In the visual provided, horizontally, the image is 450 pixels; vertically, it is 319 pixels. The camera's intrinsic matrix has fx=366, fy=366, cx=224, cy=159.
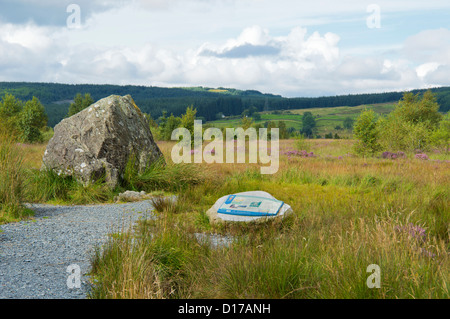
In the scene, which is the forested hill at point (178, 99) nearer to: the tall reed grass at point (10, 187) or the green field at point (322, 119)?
the green field at point (322, 119)

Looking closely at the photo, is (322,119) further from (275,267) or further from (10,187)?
(275,267)

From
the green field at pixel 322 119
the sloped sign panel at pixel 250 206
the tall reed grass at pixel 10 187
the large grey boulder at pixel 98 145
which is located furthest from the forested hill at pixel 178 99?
the sloped sign panel at pixel 250 206

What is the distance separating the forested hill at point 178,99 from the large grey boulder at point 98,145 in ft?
291

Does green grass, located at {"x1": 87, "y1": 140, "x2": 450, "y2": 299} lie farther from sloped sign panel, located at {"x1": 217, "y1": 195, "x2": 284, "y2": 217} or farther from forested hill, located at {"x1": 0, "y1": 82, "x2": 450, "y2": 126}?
forested hill, located at {"x1": 0, "y1": 82, "x2": 450, "y2": 126}

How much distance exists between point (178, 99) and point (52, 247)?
124 metres

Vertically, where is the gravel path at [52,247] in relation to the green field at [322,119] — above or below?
below

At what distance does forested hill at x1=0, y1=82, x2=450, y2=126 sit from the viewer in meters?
111

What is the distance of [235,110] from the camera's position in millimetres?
120062

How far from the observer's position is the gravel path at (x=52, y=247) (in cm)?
345

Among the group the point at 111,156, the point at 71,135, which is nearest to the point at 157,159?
the point at 111,156

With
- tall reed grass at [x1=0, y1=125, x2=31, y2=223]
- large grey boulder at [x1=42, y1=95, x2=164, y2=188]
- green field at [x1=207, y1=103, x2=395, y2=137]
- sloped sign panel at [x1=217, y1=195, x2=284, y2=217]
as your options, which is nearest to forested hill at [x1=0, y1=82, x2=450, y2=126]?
green field at [x1=207, y1=103, x2=395, y2=137]

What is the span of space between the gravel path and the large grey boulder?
1711 mm

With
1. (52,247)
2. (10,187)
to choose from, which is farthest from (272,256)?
(10,187)
